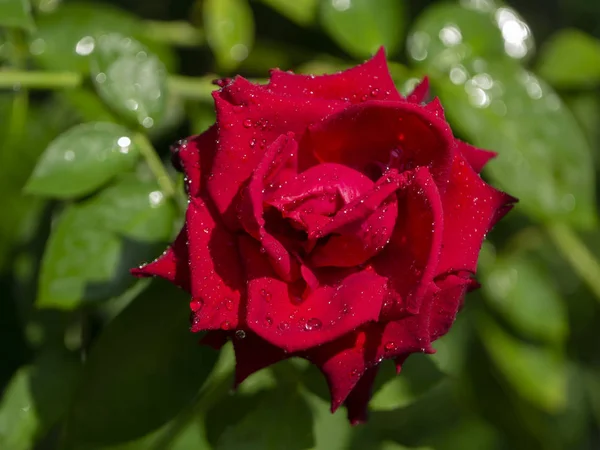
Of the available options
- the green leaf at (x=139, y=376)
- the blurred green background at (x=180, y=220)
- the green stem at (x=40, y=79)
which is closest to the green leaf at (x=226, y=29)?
the blurred green background at (x=180, y=220)

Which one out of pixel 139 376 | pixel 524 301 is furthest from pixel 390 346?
pixel 524 301

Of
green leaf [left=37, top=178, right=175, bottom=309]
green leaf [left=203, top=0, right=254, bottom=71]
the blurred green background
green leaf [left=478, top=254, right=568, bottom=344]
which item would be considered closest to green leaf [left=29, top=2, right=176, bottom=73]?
the blurred green background

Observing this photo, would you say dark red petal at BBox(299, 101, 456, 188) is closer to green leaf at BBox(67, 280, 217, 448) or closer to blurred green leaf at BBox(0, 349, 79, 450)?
green leaf at BBox(67, 280, 217, 448)

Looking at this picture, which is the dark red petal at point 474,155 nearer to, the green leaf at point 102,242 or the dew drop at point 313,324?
the dew drop at point 313,324

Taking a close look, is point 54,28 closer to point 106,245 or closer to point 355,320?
point 106,245

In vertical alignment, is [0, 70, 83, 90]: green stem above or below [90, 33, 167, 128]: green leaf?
below

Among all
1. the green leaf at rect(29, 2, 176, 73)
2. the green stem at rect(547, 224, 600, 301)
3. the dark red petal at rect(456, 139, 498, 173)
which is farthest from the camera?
the green stem at rect(547, 224, 600, 301)
